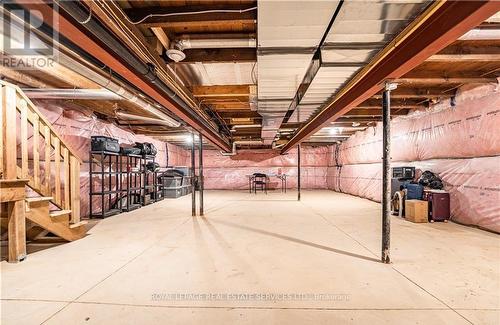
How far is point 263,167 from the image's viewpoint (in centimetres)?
1177

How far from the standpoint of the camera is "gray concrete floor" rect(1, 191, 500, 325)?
5.05ft

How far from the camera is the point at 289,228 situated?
376 cm

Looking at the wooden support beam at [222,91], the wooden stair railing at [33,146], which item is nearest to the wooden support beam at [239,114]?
the wooden support beam at [222,91]

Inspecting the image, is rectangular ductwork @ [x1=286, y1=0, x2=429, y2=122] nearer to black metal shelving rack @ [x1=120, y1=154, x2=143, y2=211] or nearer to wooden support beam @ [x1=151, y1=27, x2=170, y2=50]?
wooden support beam @ [x1=151, y1=27, x2=170, y2=50]

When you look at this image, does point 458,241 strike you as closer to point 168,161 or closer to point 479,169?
point 479,169

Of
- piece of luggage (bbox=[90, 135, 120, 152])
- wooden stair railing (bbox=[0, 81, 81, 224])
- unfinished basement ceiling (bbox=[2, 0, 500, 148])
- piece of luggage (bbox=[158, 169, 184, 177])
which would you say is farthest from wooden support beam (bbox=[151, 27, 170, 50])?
piece of luggage (bbox=[158, 169, 184, 177])

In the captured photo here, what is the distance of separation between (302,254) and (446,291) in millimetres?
1190

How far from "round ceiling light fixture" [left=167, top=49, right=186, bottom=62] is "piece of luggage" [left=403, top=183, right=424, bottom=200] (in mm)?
4459

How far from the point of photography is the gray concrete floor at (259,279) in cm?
154

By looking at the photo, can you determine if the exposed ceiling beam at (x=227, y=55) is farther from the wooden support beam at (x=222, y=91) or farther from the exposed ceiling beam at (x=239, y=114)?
the exposed ceiling beam at (x=239, y=114)

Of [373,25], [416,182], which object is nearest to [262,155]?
[416,182]

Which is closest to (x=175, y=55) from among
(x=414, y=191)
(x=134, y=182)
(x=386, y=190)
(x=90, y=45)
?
(x=90, y=45)

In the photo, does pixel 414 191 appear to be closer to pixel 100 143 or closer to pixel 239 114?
pixel 239 114

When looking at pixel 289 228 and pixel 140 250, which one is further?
pixel 289 228
